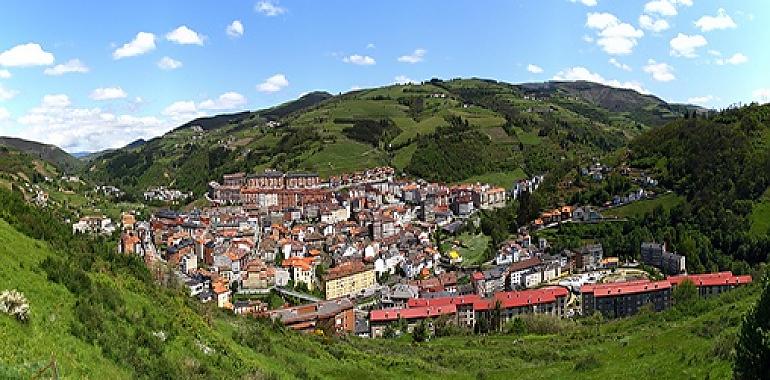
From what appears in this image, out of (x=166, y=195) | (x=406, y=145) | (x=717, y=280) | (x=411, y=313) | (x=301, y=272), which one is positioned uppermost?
(x=406, y=145)

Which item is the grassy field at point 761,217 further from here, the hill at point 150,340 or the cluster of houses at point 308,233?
the hill at point 150,340

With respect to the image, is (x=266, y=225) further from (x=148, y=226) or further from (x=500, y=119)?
(x=500, y=119)

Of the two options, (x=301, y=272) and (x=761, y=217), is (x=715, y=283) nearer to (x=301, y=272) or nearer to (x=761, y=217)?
(x=761, y=217)

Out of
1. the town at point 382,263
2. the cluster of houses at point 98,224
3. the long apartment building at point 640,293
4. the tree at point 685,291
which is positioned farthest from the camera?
the cluster of houses at point 98,224

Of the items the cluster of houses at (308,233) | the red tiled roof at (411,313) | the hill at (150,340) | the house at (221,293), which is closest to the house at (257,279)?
the cluster of houses at (308,233)

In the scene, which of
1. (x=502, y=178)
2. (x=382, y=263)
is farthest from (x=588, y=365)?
(x=502, y=178)

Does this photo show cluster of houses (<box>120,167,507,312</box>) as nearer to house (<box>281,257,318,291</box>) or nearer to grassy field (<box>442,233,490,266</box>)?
house (<box>281,257,318,291</box>)

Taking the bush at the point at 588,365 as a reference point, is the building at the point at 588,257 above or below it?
below
